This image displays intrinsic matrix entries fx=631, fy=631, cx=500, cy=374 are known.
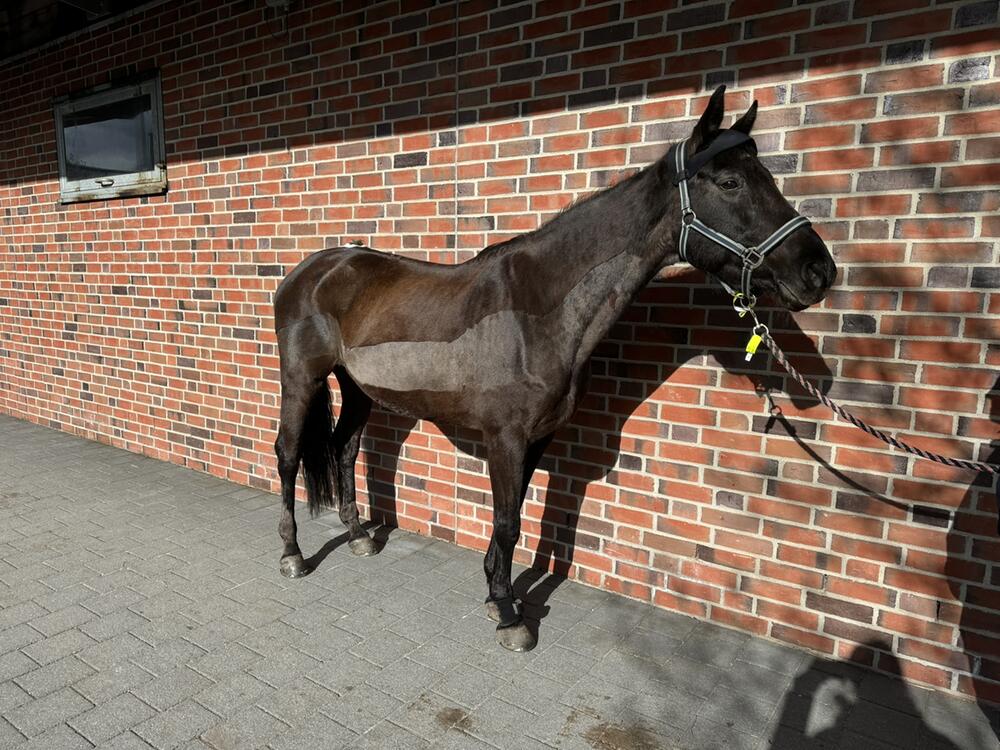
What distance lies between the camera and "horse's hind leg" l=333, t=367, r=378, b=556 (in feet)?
12.1

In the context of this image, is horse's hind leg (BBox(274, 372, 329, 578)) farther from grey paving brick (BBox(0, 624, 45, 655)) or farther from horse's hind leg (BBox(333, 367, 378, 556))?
grey paving brick (BBox(0, 624, 45, 655))

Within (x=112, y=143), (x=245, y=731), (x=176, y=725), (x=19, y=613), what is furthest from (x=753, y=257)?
(x=112, y=143)

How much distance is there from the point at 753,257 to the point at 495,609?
73.5 inches

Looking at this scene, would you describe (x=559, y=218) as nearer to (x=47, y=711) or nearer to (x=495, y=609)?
(x=495, y=609)

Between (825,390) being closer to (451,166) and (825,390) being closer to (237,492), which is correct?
(451,166)

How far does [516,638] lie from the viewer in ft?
8.71

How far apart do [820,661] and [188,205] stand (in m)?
4.96

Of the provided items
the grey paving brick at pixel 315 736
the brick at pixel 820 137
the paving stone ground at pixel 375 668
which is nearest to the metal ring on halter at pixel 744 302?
the brick at pixel 820 137

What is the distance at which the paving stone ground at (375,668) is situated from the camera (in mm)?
2154

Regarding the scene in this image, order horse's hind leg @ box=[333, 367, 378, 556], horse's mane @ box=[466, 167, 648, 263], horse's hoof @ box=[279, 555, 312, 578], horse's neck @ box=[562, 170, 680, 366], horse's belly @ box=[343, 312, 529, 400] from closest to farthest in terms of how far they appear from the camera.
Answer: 1. horse's neck @ box=[562, 170, 680, 366]
2. horse's mane @ box=[466, 167, 648, 263]
3. horse's belly @ box=[343, 312, 529, 400]
4. horse's hoof @ box=[279, 555, 312, 578]
5. horse's hind leg @ box=[333, 367, 378, 556]

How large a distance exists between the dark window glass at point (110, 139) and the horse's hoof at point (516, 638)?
14.9 ft

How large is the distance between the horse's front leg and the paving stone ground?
0.09 m

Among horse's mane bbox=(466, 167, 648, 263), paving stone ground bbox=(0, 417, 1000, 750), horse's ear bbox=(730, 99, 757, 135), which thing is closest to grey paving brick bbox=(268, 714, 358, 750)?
paving stone ground bbox=(0, 417, 1000, 750)

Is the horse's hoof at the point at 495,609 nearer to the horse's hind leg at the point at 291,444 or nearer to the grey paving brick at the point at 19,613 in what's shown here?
the horse's hind leg at the point at 291,444
